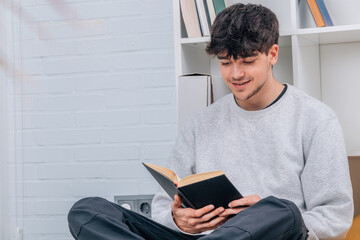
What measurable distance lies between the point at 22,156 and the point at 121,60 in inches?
22.5

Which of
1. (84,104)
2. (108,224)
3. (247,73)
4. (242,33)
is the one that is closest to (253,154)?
(247,73)

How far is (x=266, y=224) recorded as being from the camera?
1178mm

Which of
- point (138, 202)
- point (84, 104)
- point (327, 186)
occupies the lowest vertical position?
point (138, 202)

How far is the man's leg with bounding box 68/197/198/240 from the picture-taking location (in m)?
1.29

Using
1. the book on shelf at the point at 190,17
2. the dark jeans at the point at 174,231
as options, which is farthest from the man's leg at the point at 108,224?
the book on shelf at the point at 190,17

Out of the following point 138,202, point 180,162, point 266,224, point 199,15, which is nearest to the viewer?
point 266,224

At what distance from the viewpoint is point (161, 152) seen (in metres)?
2.11

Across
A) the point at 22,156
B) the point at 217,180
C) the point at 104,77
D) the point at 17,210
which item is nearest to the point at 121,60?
the point at 104,77

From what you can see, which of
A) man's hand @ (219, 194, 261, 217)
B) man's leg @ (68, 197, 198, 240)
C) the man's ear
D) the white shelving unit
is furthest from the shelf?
man's leg @ (68, 197, 198, 240)

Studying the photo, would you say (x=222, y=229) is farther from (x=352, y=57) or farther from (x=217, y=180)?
(x=352, y=57)

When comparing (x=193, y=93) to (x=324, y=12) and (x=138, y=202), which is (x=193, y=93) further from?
(x=138, y=202)

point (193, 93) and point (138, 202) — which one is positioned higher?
point (193, 93)

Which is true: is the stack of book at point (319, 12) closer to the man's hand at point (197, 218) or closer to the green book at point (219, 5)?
the green book at point (219, 5)

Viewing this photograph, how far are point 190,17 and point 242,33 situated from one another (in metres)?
0.33
